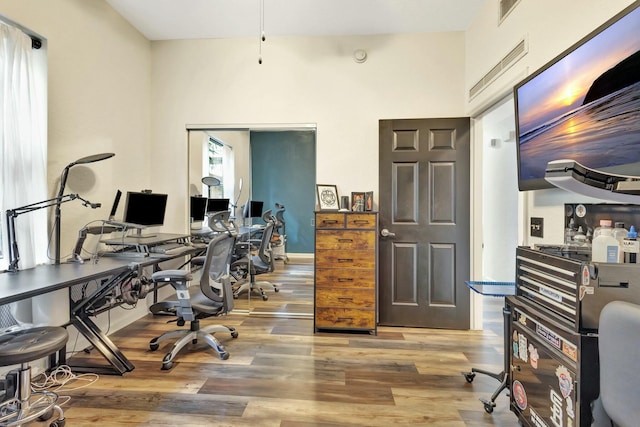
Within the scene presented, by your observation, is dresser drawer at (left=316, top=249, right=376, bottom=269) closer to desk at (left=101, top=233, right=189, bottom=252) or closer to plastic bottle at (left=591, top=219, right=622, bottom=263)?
desk at (left=101, top=233, right=189, bottom=252)

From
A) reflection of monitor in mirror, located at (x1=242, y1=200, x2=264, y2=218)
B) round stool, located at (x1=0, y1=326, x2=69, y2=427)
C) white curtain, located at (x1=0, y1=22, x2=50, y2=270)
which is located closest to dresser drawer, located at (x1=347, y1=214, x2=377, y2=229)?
reflection of monitor in mirror, located at (x1=242, y1=200, x2=264, y2=218)

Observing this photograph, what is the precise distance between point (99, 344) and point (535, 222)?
3158 millimetres

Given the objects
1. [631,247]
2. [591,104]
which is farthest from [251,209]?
[631,247]

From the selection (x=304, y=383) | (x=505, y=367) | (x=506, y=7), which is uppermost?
(x=506, y=7)

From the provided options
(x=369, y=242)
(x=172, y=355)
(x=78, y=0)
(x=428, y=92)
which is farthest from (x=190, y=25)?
(x=172, y=355)

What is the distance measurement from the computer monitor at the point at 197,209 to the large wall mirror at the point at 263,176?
0.03 meters

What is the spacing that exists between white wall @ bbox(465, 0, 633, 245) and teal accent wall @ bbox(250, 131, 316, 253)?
176cm

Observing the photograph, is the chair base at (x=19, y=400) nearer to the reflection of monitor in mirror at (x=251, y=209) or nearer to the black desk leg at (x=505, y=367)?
the reflection of monitor in mirror at (x=251, y=209)

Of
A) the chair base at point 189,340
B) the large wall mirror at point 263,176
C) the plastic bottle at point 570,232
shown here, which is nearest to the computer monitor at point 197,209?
the large wall mirror at point 263,176

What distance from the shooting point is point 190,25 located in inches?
122

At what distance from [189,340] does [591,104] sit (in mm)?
2966

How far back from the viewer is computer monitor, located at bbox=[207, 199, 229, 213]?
139 inches

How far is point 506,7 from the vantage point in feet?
7.59

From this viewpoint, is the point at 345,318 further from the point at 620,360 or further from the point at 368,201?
the point at 620,360
